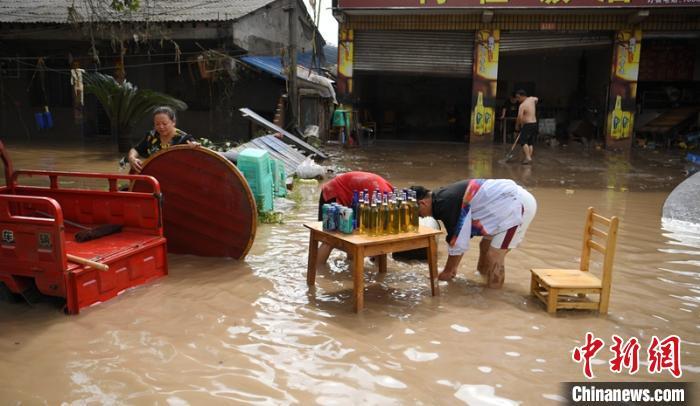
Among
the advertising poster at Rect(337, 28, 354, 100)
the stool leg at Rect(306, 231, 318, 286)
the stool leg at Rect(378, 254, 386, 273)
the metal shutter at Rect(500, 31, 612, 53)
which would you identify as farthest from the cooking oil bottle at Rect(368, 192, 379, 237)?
the metal shutter at Rect(500, 31, 612, 53)

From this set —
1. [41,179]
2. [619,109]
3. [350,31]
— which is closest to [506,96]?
[619,109]

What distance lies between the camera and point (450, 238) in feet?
14.7

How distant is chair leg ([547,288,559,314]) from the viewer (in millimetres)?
4145

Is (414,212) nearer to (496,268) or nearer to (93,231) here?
(496,268)

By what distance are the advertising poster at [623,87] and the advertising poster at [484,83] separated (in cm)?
373

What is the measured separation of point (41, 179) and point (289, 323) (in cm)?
860

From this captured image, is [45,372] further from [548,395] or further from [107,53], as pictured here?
[107,53]

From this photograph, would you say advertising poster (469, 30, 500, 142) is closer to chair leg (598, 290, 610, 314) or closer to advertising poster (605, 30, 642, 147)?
advertising poster (605, 30, 642, 147)

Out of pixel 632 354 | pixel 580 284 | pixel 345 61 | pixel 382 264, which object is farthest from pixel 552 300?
pixel 345 61

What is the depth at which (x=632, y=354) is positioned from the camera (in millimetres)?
3537

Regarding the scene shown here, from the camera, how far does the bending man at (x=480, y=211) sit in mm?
4426

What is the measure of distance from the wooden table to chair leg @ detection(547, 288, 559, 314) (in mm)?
906

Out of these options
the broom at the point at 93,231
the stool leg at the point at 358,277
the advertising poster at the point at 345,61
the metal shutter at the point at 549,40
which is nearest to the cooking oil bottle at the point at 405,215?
the stool leg at the point at 358,277

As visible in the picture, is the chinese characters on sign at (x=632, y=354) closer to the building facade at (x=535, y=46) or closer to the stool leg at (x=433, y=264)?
the stool leg at (x=433, y=264)
